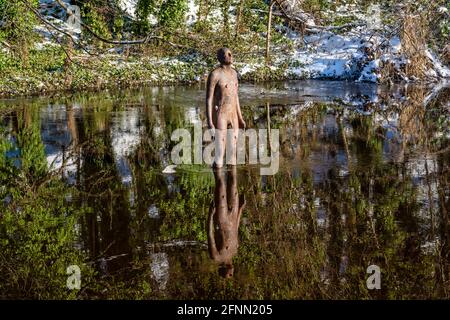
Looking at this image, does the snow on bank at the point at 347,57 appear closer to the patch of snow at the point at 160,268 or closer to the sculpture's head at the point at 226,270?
the patch of snow at the point at 160,268

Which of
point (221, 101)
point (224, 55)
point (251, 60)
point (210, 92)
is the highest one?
point (251, 60)

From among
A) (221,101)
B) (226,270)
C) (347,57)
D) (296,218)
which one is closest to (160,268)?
(226,270)

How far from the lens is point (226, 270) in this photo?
5934 mm

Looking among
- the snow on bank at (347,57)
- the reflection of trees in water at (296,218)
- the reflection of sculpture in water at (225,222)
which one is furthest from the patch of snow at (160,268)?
the snow on bank at (347,57)

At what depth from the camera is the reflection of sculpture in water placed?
20.7 feet

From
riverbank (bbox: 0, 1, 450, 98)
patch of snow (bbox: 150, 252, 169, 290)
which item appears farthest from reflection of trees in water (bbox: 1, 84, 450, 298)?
riverbank (bbox: 0, 1, 450, 98)

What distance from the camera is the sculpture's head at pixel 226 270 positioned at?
19.0ft

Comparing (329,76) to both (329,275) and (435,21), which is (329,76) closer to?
(435,21)

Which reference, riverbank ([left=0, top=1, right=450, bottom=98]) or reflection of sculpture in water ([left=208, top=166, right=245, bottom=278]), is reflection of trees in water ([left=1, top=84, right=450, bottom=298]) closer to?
reflection of sculpture in water ([left=208, top=166, right=245, bottom=278])

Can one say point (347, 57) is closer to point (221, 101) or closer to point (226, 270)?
point (221, 101)

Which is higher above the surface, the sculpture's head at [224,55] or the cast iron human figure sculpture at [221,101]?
the sculpture's head at [224,55]

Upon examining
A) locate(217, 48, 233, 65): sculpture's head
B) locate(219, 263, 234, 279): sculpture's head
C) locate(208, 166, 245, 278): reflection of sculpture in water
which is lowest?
locate(219, 263, 234, 279): sculpture's head

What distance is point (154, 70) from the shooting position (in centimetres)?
2653

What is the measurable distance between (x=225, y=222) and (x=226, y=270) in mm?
1544
